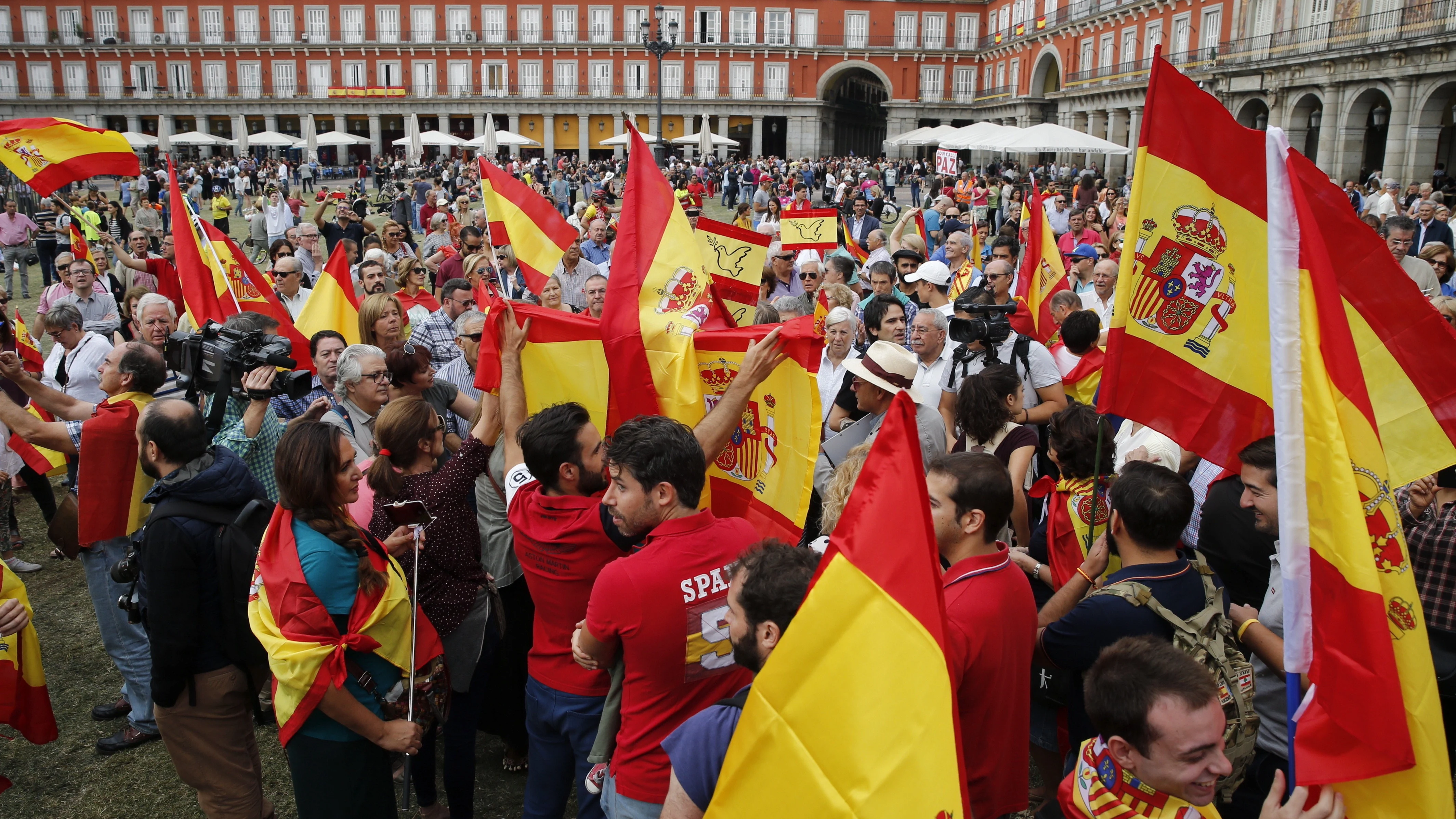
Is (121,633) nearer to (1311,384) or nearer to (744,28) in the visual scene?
(1311,384)

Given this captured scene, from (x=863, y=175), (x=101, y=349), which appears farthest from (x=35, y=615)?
(x=863, y=175)

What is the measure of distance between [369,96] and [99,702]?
57457mm

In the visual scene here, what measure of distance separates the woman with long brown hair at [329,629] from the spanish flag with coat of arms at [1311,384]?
2211mm

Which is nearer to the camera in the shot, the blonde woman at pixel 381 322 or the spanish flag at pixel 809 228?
the blonde woman at pixel 381 322

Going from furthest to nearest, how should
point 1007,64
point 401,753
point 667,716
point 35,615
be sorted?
point 1007,64, point 35,615, point 401,753, point 667,716

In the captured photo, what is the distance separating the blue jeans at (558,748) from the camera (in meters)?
2.81

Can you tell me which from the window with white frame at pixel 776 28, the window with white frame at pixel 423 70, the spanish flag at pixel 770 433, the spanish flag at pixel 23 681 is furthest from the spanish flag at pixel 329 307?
the window with white frame at pixel 423 70

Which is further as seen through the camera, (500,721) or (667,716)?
(500,721)

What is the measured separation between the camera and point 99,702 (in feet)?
14.5

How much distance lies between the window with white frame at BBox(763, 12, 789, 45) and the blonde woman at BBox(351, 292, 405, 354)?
5465 cm

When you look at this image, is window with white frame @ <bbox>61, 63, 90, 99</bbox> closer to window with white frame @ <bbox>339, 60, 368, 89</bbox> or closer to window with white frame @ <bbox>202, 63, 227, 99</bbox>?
window with white frame @ <bbox>202, 63, 227, 99</bbox>

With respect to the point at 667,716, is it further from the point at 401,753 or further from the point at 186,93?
the point at 186,93

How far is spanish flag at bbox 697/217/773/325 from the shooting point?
5.54m

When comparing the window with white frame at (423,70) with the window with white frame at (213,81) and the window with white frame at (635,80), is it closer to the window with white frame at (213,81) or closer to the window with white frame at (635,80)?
the window with white frame at (213,81)
